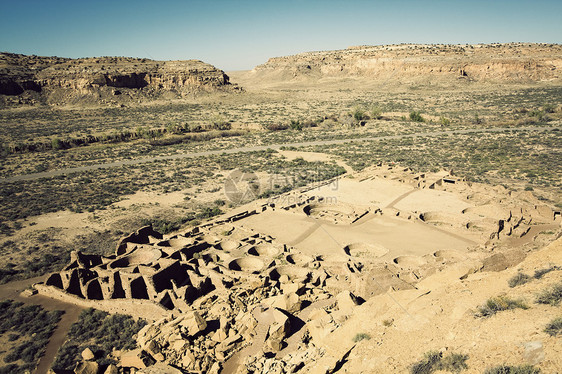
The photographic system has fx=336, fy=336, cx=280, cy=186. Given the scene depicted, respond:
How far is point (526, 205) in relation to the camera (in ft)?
94.9

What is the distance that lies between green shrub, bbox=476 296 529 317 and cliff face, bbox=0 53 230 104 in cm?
11636

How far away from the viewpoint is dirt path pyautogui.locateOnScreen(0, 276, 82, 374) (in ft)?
54.7

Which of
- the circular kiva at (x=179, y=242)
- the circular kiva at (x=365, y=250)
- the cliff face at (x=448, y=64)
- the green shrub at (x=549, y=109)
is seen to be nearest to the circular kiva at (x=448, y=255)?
the circular kiva at (x=365, y=250)

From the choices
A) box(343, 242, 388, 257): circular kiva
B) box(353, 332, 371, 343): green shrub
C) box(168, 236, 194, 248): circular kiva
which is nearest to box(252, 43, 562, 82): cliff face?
box(343, 242, 388, 257): circular kiva

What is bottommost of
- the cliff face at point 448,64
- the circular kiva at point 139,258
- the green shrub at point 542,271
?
the circular kiva at point 139,258

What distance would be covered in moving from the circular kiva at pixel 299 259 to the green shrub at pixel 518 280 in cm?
1224

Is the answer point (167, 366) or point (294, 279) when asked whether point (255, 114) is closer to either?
point (294, 279)

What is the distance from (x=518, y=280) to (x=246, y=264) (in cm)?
1590

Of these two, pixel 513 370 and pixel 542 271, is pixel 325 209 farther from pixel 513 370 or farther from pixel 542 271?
pixel 513 370

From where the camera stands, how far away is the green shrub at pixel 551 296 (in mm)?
10047

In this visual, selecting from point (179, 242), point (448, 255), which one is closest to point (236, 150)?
point (179, 242)

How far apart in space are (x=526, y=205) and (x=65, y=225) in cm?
4208

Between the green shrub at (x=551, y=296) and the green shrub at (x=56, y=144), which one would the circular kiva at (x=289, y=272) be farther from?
the green shrub at (x=56, y=144)

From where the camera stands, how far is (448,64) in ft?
412
